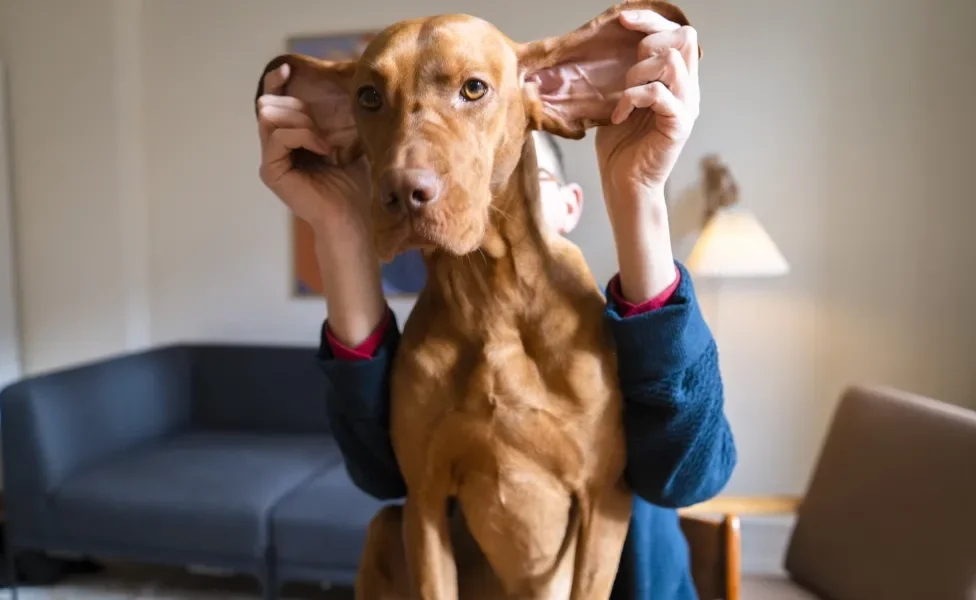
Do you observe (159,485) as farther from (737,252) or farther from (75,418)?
(737,252)

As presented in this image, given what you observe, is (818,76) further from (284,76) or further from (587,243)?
(284,76)

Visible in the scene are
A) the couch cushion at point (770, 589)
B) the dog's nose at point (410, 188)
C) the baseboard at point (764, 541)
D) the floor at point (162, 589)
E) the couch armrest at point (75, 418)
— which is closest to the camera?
the dog's nose at point (410, 188)

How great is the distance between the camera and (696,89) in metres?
0.66

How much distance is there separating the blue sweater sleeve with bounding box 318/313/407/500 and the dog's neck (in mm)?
102

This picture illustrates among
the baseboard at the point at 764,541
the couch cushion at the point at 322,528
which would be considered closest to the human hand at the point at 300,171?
the couch cushion at the point at 322,528

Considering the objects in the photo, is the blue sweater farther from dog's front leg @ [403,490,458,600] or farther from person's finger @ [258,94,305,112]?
person's finger @ [258,94,305,112]

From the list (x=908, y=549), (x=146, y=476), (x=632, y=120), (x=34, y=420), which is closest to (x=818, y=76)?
(x=908, y=549)

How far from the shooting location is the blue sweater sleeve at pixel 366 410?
770 millimetres

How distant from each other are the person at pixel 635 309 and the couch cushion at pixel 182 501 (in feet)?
5.59

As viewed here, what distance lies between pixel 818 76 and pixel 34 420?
10.0ft

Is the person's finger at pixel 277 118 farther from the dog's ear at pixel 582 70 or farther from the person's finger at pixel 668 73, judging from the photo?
the person's finger at pixel 668 73

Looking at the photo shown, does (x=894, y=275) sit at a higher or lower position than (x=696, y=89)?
lower

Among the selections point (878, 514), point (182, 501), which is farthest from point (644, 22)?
point (182, 501)

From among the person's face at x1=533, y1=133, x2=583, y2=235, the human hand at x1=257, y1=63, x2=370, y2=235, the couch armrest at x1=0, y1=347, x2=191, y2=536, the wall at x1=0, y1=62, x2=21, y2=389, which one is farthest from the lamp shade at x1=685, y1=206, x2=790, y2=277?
the wall at x1=0, y1=62, x2=21, y2=389
